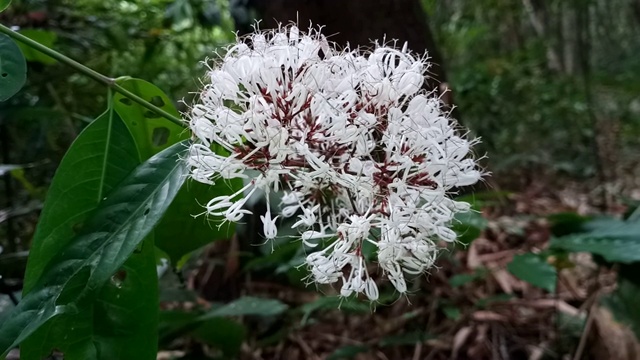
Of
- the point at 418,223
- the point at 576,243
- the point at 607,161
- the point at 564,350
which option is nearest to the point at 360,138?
the point at 418,223

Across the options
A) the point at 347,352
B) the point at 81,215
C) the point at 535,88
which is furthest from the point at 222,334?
the point at 535,88

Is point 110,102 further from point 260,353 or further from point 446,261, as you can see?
point 446,261

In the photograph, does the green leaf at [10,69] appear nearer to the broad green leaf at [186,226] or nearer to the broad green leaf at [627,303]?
the broad green leaf at [186,226]

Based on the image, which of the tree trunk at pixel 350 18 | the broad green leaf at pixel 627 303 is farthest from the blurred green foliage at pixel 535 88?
the broad green leaf at pixel 627 303

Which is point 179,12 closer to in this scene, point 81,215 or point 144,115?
point 144,115

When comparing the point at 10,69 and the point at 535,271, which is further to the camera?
the point at 535,271
